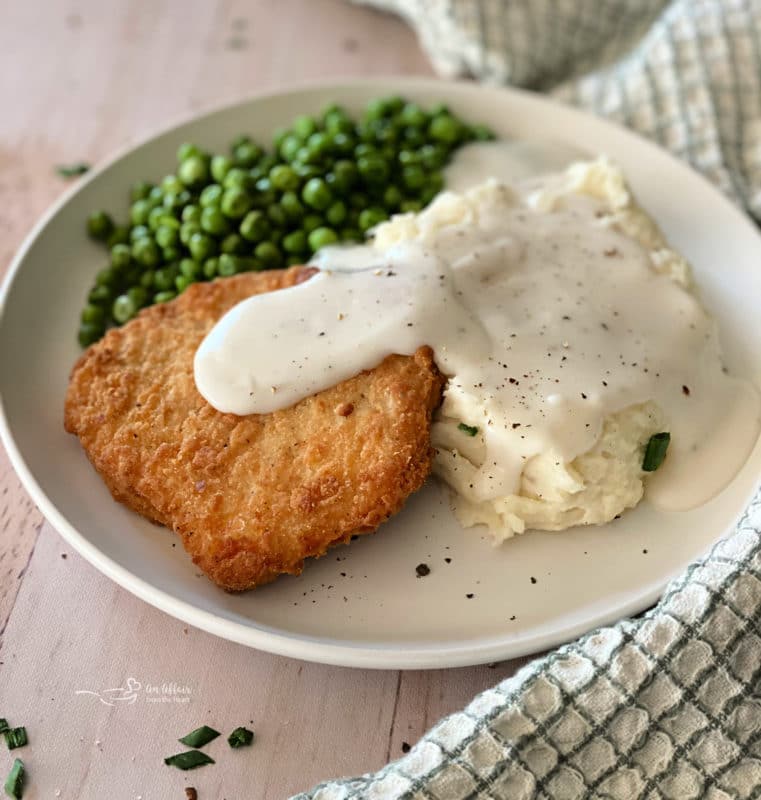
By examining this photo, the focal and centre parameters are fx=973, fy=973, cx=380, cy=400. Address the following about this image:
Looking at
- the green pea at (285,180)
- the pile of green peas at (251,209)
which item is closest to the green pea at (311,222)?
the pile of green peas at (251,209)

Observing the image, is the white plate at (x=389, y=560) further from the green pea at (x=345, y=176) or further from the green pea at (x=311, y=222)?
the green pea at (x=345, y=176)

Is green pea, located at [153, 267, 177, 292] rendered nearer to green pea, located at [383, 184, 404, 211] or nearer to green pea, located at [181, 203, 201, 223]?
green pea, located at [181, 203, 201, 223]

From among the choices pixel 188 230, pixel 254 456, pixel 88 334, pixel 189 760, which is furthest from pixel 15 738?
pixel 188 230

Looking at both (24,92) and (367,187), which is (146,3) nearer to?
(24,92)

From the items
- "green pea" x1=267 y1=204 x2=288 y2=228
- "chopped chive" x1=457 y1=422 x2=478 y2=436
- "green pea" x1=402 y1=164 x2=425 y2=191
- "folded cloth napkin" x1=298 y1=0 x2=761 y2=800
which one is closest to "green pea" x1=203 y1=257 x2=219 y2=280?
"green pea" x1=267 y1=204 x2=288 y2=228

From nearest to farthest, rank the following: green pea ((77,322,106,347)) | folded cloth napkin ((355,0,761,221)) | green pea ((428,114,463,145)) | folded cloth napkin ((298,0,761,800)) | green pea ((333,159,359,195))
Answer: folded cloth napkin ((298,0,761,800)), green pea ((77,322,106,347)), green pea ((333,159,359,195)), green pea ((428,114,463,145)), folded cloth napkin ((355,0,761,221))

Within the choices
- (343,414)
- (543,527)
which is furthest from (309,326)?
(543,527)
